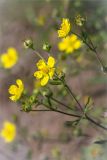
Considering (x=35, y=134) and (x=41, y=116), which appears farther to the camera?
(x=41, y=116)

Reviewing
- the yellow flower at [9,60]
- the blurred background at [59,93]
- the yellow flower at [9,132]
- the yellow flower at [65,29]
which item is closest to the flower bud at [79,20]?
the yellow flower at [65,29]

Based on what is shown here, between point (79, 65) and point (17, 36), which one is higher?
point (17, 36)

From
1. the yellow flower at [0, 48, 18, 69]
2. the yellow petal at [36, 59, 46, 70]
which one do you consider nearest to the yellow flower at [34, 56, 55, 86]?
the yellow petal at [36, 59, 46, 70]

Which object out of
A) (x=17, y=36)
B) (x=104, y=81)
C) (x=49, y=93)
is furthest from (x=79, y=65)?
(x=49, y=93)

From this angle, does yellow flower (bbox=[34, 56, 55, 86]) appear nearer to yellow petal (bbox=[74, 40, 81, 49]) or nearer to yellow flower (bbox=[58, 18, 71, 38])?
yellow flower (bbox=[58, 18, 71, 38])

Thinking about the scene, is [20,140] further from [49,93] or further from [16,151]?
[49,93]

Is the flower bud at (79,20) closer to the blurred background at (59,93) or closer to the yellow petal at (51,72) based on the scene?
the yellow petal at (51,72)

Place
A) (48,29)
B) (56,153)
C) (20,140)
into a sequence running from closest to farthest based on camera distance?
(56,153) < (20,140) < (48,29)

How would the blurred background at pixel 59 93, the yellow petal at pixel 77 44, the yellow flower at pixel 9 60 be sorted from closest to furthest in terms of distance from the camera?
1. the yellow petal at pixel 77 44
2. the blurred background at pixel 59 93
3. the yellow flower at pixel 9 60
